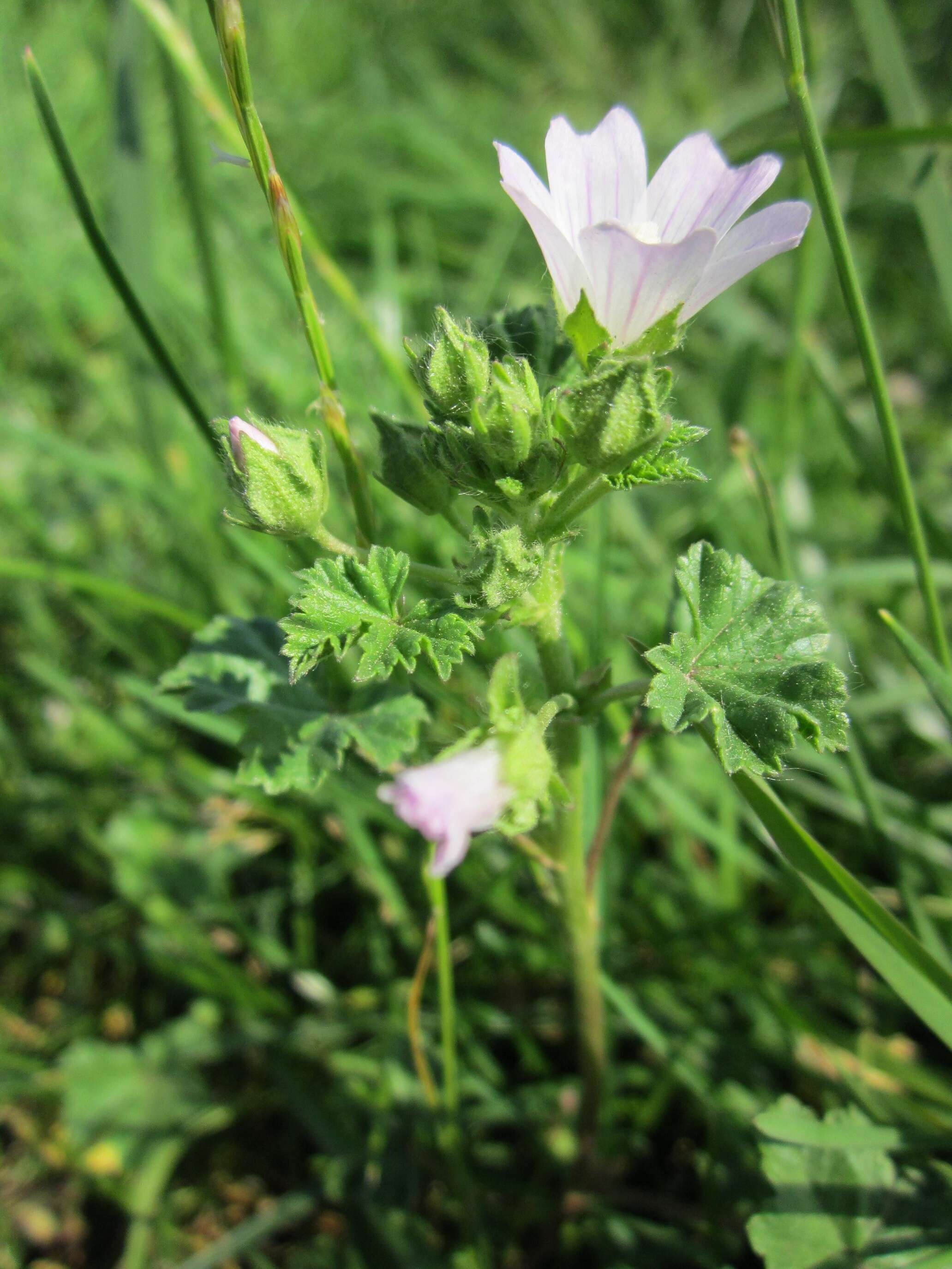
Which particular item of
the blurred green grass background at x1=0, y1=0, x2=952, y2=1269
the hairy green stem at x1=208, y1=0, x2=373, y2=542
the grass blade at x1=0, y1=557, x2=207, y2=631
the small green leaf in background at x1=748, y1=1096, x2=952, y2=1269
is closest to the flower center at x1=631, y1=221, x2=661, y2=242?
the hairy green stem at x1=208, y1=0, x2=373, y2=542

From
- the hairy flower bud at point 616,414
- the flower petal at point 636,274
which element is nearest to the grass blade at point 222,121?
the flower petal at point 636,274

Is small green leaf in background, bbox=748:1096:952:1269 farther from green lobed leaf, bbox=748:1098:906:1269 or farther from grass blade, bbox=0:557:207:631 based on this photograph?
grass blade, bbox=0:557:207:631

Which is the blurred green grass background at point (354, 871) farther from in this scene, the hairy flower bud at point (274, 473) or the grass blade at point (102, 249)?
the hairy flower bud at point (274, 473)

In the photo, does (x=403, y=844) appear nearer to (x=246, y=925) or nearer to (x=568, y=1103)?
(x=246, y=925)

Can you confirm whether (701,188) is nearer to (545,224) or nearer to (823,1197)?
(545,224)

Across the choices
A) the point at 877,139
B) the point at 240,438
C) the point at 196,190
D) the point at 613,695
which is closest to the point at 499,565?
the point at 613,695
